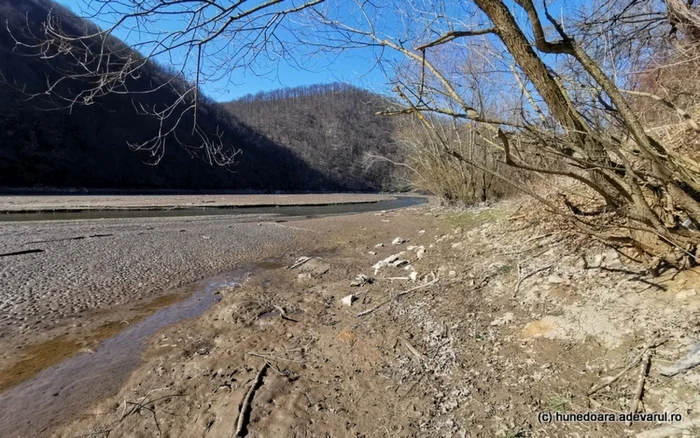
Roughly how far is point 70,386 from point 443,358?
343cm

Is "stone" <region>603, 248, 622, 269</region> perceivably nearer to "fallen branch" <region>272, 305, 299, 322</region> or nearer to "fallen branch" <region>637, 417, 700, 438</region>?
"fallen branch" <region>637, 417, 700, 438</region>

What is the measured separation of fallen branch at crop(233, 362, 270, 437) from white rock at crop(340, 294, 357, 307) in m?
1.63

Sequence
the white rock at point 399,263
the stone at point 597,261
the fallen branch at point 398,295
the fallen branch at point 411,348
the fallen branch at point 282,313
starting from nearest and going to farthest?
1. the fallen branch at point 411,348
2. the stone at point 597,261
3. the fallen branch at point 398,295
4. the fallen branch at point 282,313
5. the white rock at point 399,263

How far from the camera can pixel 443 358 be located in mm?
2916

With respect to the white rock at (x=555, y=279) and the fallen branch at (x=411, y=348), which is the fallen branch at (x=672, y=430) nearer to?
the fallen branch at (x=411, y=348)

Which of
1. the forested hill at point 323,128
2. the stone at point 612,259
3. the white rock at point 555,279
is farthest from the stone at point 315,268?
the forested hill at point 323,128

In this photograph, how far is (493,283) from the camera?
407 cm

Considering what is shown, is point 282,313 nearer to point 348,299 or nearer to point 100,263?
point 348,299

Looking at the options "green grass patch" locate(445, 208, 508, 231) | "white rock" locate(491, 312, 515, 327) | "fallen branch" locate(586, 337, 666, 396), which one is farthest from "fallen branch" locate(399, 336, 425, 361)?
"green grass patch" locate(445, 208, 508, 231)

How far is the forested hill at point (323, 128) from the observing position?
292ft

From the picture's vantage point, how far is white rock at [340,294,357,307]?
4617 mm

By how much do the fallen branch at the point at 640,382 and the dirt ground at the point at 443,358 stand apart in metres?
0.03

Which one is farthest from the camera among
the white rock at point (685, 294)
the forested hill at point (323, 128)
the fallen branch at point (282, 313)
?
the forested hill at point (323, 128)

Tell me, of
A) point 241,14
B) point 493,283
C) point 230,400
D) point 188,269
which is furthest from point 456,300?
point 188,269
